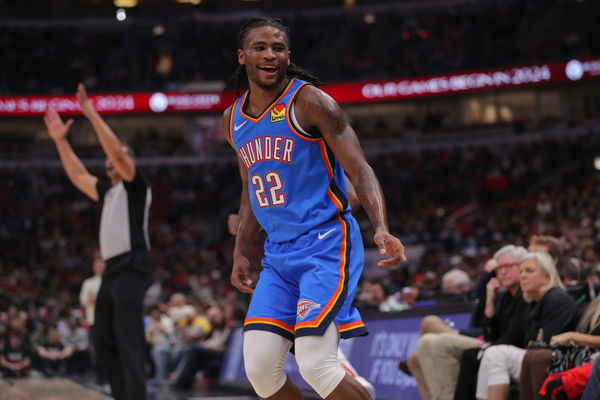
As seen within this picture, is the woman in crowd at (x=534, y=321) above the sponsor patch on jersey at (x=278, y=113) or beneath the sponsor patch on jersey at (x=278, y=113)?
beneath

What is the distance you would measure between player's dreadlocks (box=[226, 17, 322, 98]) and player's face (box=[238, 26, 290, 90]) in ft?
0.19

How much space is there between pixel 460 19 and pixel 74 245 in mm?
15970

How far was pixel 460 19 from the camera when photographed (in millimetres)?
29438

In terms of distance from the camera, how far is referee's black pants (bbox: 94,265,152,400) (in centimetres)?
546

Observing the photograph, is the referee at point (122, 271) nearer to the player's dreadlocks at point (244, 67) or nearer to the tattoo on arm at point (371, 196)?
the player's dreadlocks at point (244, 67)

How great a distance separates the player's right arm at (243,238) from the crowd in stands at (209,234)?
15.9 feet

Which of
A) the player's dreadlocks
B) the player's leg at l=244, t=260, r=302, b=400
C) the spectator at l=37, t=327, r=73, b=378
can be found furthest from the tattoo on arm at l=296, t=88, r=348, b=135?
the spectator at l=37, t=327, r=73, b=378

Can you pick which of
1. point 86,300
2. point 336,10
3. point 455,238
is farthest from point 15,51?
point 86,300

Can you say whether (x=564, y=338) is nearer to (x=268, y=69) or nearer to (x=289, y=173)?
(x=289, y=173)

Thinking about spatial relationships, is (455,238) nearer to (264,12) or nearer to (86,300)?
(86,300)

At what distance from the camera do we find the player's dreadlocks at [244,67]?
3.67 meters

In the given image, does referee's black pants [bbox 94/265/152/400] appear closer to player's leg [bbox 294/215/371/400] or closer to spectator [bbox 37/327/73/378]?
player's leg [bbox 294/215/371/400]

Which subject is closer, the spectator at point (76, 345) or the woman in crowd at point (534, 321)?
the woman in crowd at point (534, 321)

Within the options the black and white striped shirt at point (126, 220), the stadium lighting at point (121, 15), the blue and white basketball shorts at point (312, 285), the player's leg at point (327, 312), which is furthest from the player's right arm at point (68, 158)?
the stadium lighting at point (121, 15)
